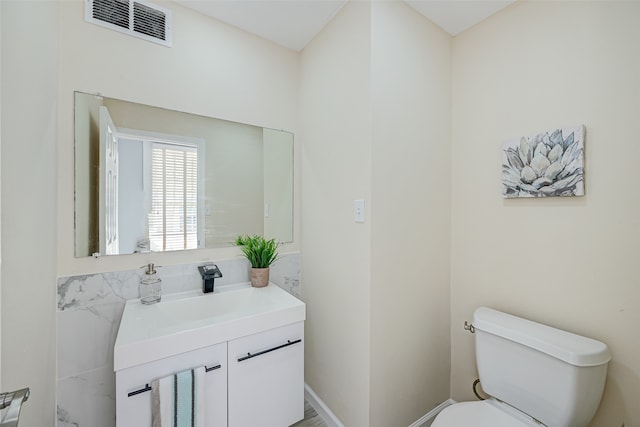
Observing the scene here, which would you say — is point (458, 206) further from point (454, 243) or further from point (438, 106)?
point (438, 106)

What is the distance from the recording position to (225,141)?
165cm

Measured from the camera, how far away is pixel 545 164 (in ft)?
4.25

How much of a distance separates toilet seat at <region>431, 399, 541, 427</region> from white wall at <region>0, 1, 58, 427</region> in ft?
5.04

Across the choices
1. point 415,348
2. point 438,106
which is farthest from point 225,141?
point 415,348

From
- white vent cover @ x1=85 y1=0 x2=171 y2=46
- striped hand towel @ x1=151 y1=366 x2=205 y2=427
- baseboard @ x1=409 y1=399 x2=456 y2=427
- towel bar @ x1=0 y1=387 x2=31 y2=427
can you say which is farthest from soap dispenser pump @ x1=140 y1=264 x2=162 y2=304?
baseboard @ x1=409 y1=399 x2=456 y2=427

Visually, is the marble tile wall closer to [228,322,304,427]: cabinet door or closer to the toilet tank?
[228,322,304,427]: cabinet door

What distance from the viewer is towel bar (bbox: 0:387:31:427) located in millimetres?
489

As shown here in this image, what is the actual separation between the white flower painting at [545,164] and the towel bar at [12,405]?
1869 millimetres

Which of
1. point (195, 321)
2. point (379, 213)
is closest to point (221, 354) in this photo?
point (195, 321)

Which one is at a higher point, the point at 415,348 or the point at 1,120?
the point at 1,120

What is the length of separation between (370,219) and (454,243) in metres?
0.73

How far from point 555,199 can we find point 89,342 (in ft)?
7.57

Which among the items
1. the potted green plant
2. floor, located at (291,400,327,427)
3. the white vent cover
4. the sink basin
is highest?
the white vent cover

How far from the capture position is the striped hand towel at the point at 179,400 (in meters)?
1.02
